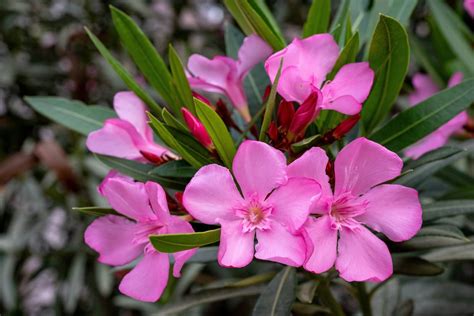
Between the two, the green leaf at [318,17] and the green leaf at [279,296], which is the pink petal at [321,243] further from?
the green leaf at [318,17]

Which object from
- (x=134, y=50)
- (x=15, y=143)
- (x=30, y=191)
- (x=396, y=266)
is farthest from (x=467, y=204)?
(x=15, y=143)

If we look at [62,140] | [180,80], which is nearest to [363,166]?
[180,80]

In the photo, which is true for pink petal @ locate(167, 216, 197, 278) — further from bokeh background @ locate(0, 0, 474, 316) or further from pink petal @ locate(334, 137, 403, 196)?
Result: bokeh background @ locate(0, 0, 474, 316)

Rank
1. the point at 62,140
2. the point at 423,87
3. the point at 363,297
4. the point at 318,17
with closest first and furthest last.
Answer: the point at 318,17 < the point at 363,297 < the point at 423,87 < the point at 62,140

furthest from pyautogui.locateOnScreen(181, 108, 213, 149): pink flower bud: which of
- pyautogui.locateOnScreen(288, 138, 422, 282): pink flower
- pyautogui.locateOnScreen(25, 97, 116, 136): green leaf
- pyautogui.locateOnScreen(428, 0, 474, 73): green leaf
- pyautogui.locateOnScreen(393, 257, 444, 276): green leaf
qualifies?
pyautogui.locateOnScreen(428, 0, 474, 73): green leaf

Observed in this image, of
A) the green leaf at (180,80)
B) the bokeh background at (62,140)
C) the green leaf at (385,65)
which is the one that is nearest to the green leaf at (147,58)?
the green leaf at (180,80)

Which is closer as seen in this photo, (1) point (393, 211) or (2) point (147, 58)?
(1) point (393, 211)

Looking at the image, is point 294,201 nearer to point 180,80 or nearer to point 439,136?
point 180,80
